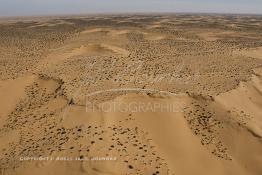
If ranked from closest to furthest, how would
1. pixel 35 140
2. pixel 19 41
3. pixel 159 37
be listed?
1. pixel 35 140
2. pixel 19 41
3. pixel 159 37

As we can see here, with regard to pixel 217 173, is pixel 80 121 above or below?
above

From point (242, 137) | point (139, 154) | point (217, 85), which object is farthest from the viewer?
point (217, 85)

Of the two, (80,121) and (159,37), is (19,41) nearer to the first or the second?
(159,37)

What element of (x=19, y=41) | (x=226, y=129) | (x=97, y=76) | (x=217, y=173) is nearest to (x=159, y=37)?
(x=19, y=41)

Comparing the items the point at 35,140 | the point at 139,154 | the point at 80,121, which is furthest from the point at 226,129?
the point at 35,140

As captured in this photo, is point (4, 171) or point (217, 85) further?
point (217, 85)

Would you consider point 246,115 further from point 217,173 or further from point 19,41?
point 19,41
